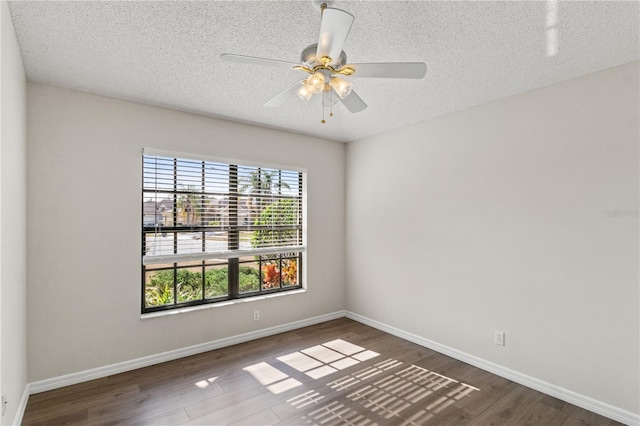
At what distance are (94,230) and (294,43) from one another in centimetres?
241

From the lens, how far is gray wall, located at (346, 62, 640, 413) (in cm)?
241

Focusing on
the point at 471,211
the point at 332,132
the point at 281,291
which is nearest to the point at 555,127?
the point at 471,211

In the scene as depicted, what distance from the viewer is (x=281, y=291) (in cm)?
425

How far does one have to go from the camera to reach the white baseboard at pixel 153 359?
9.03 ft

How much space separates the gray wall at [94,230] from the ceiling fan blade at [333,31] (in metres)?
2.28

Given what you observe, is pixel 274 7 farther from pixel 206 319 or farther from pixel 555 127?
pixel 206 319

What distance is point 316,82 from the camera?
1.87 metres

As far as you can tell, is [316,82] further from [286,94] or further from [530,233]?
[530,233]

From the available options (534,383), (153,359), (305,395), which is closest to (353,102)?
(305,395)

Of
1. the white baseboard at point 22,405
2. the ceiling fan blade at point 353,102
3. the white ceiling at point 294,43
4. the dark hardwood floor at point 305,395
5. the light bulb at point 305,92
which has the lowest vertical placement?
the dark hardwood floor at point 305,395

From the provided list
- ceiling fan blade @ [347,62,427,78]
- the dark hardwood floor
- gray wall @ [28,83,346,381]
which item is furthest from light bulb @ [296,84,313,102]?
the dark hardwood floor

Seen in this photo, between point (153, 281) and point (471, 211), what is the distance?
131 inches

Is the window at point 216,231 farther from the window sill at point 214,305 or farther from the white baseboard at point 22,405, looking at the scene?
the white baseboard at point 22,405

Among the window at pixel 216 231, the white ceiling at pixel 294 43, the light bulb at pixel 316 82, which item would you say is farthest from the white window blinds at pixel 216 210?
the light bulb at pixel 316 82
